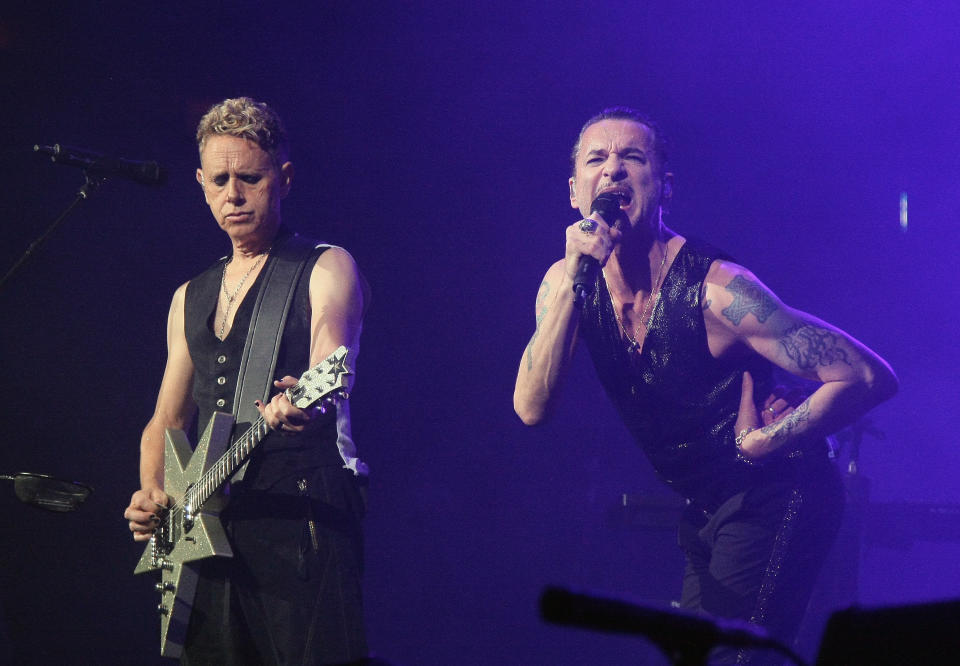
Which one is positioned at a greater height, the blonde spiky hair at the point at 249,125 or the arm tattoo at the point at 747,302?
the blonde spiky hair at the point at 249,125

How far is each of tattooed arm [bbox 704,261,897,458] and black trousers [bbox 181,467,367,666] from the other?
1.51 m

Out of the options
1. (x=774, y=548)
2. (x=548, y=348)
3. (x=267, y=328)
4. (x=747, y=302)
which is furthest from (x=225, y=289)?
(x=774, y=548)

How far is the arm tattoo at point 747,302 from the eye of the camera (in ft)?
12.0

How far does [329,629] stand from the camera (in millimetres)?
3234

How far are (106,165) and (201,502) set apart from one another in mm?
1459

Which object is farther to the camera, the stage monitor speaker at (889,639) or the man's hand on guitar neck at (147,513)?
the man's hand on guitar neck at (147,513)

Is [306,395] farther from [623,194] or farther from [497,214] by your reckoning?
[497,214]

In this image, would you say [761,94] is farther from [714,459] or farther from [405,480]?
[405,480]

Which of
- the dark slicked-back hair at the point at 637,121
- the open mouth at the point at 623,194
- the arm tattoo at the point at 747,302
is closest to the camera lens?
the arm tattoo at the point at 747,302

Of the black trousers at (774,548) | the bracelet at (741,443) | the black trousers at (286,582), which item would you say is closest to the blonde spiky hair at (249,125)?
the black trousers at (286,582)

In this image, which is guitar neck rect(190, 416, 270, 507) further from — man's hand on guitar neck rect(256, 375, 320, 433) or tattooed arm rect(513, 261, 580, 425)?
tattooed arm rect(513, 261, 580, 425)

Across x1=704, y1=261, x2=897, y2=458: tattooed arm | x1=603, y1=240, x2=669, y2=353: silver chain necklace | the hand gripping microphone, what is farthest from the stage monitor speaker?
x1=603, y1=240, x2=669, y2=353: silver chain necklace

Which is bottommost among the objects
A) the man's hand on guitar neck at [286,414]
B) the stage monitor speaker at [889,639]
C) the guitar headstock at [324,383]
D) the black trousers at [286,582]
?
the black trousers at [286,582]

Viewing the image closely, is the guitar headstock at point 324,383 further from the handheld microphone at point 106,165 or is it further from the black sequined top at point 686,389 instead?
the handheld microphone at point 106,165
